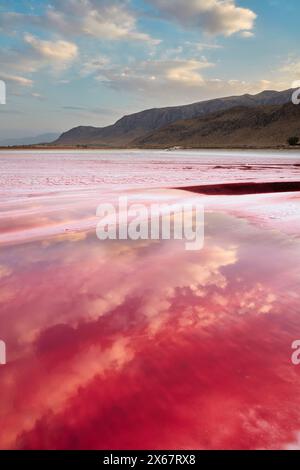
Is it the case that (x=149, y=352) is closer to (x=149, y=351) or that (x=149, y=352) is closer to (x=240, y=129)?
(x=149, y=351)

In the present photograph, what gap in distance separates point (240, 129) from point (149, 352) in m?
136

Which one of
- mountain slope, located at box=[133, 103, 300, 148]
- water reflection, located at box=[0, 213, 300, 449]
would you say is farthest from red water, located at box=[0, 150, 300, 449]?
mountain slope, located at box=[133, 103, 300, 148]

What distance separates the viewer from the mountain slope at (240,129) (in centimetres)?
10694

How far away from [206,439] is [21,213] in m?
5.52

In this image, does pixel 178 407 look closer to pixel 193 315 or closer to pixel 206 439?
pixel 206 439

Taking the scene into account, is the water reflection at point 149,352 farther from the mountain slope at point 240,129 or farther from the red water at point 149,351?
the mountain slope at point 240,129

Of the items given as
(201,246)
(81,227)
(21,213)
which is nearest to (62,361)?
(201,246)

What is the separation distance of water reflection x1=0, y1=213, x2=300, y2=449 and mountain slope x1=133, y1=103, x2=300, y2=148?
96070mm

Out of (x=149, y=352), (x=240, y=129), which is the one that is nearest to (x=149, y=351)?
(x=149, y=352)

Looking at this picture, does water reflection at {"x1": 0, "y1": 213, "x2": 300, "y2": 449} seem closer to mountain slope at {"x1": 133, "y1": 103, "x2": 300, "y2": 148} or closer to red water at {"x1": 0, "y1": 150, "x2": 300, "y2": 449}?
red water at {"x1": 0, "y1": 150, "x2": 300, "y2": 449}

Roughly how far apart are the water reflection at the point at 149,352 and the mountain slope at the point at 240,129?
96070 millimetres

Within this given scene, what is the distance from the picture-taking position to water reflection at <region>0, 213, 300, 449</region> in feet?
4.42

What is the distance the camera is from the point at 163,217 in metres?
5.82

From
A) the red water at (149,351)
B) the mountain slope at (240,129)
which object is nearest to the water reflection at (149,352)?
the red water at (149,351)
